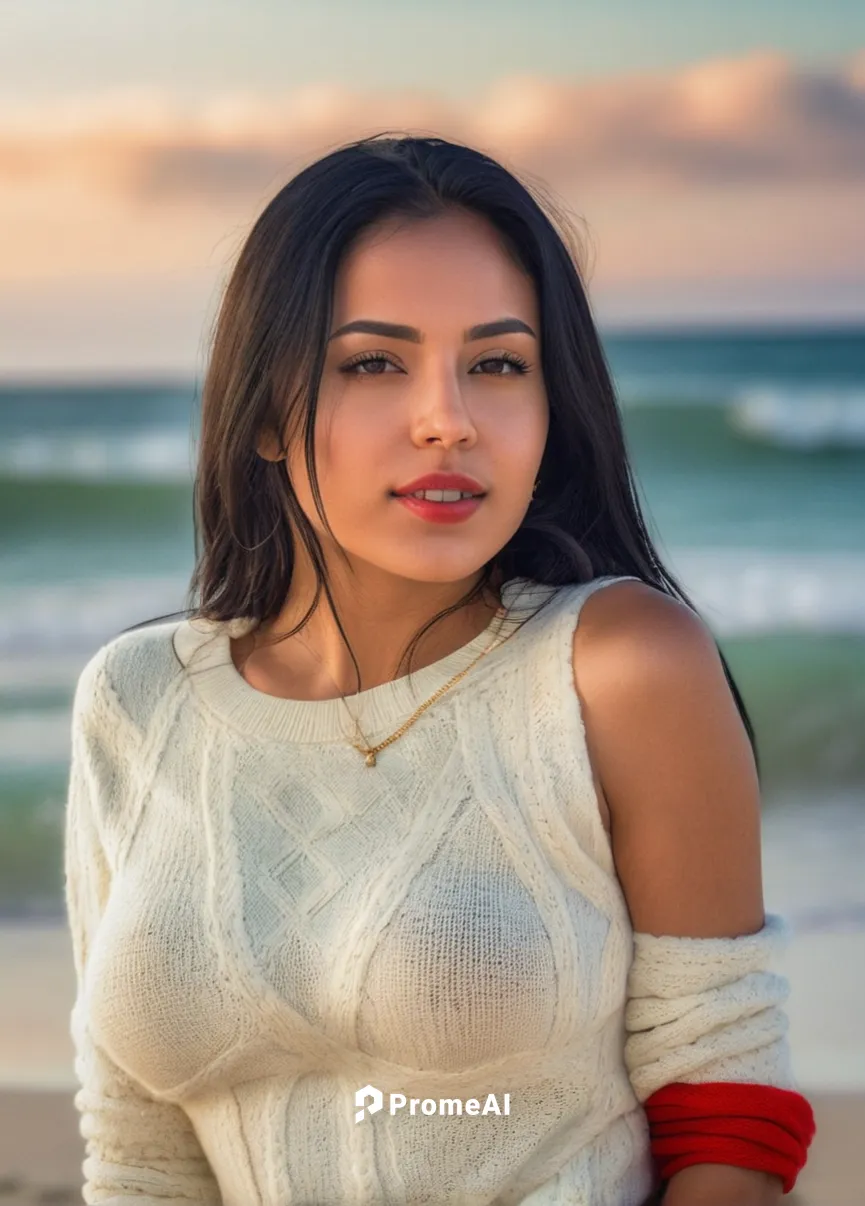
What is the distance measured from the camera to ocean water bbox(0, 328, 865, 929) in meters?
5.86

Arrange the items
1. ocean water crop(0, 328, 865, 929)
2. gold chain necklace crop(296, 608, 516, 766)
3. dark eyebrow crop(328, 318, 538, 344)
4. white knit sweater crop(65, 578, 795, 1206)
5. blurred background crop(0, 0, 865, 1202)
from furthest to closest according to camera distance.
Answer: blurred background crop(0, 0, 865, 1202) → ocean water crop(0, 328, 865, 929) → gold chain necklace crop(296, 608, 516, 766) → dark eyebrow crop(328, 318, 538, 344) → white knit sweater crop(65, 578, 795, 1206)

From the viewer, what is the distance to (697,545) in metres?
10.3

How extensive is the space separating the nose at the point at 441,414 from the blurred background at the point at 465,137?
7.60m

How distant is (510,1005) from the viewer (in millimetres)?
1721

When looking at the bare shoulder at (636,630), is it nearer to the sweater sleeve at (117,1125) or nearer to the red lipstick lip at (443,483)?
the red lipstick lip at (443,483)

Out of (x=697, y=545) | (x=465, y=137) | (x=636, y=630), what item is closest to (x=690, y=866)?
(x=636, y=630)

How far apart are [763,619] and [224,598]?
638cm

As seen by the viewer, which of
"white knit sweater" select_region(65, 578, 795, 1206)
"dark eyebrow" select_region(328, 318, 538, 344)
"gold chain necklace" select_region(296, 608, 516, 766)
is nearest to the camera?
"white knit sweater" select_region(65, 578, 795, 1206)

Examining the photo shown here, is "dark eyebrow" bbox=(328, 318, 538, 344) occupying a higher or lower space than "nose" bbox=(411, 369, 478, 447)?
higher

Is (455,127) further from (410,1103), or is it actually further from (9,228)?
(410,1103)

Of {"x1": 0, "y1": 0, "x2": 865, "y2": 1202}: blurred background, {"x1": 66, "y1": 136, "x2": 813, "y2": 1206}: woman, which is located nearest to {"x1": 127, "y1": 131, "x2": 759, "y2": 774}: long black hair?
{"x1": 66, "y1": 136, "x2": 813, "y2": 1206}: woman

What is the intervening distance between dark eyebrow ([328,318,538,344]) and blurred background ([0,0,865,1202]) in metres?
7.55

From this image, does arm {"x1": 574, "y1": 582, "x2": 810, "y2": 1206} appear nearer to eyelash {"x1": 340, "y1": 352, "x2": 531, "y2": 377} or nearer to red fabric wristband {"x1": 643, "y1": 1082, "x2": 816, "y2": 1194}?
red fabric wristband {"x1": 643, "y1": 1082, "x2": 816, "y2": 1194}

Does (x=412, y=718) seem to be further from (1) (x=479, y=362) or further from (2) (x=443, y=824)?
(1) (x=479, y=362)
